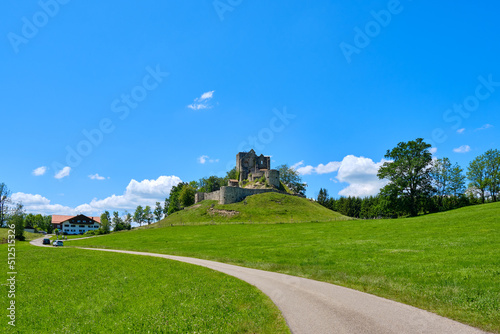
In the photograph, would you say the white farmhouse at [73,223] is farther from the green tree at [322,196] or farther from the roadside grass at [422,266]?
the roadside grass at [422,266]

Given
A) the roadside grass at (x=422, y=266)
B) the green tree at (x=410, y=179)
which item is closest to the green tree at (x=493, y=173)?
the green tree at (x=410, y=179)

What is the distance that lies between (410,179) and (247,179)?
6932 cm

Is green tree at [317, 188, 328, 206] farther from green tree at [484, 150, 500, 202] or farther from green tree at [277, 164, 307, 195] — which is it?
green tree at [484, 150, 500, 202]

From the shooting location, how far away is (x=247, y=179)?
125 metres

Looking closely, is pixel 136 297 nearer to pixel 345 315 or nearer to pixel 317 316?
pixel 317 316

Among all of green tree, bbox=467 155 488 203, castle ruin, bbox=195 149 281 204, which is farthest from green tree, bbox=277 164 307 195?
green tree, bbox=467 155 488 203

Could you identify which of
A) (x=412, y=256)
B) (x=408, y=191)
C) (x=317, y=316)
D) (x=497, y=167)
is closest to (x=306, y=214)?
(x=408, y=191)

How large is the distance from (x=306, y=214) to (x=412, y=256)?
63.3 m

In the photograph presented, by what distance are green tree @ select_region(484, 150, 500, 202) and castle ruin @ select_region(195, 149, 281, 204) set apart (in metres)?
61.2

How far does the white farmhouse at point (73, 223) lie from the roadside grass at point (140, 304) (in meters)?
153

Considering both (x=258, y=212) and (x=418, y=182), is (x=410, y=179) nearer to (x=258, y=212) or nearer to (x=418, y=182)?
(x=418, y=182)

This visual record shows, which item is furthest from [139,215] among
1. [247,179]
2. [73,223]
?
[247,179]

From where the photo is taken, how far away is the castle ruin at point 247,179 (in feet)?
326

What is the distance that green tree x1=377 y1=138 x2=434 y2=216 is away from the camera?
66.1 metres
